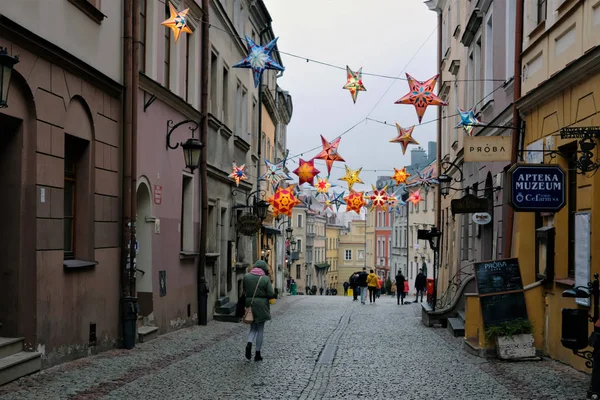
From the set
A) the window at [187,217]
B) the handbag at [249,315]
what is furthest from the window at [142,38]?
the handbag at [249,315]

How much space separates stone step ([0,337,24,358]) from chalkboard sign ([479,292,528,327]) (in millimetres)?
7080

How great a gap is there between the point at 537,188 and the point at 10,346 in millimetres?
7297

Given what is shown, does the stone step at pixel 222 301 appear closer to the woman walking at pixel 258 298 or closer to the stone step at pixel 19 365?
the woman walking at pixel 258 298

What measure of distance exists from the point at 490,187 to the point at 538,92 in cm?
→ 661

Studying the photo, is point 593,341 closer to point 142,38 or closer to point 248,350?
point 248,350

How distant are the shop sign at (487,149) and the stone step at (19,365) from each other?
8477mm

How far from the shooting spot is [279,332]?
63.4 ft

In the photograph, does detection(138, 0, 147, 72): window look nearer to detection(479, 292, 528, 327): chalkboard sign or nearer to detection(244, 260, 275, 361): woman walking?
detection(244, 260, 275, 361): woman walking

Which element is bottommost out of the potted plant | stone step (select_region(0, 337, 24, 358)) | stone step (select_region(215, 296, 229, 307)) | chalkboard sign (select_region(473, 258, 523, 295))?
stone step (select_region(215, 296, 229, 307))

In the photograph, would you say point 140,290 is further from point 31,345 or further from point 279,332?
point 31,345

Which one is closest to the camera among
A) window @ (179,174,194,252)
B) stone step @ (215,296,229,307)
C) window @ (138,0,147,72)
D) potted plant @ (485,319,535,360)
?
potted plant @ (485,319,535,360)

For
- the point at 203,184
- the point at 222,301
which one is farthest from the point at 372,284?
the point at 203,184

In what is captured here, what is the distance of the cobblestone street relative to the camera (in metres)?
9.91

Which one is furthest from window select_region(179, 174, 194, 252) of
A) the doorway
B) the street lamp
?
the street lamp
